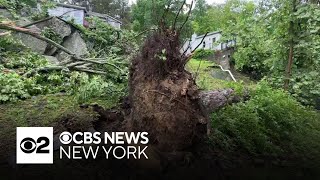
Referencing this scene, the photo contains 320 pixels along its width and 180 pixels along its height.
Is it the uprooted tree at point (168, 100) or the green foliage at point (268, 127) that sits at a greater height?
the uprooted tree at point (168, 100)

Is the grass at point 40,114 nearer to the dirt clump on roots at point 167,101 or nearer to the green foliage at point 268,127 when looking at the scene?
the dirt clump on roots at point 167,101

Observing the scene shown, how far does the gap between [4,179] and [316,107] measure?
16.4 feet

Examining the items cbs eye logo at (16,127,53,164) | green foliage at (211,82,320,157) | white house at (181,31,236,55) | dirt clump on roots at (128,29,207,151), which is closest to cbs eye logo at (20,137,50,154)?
cbs eye logo at (16,127,53,164)

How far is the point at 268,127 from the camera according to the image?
370cm

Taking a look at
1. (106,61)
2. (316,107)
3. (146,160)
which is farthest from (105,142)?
(316,107)

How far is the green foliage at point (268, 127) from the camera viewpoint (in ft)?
10.3

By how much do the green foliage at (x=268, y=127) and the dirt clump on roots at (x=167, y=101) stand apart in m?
0.66

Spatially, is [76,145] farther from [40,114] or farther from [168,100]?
[40,114]

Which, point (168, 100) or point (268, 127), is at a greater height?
point (168, 100)

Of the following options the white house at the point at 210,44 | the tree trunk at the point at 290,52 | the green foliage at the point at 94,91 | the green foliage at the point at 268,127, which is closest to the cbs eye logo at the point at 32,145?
the white house at the point at 210,44

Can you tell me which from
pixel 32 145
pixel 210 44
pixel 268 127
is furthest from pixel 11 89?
pixel 210 44

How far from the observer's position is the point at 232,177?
7.68 feet

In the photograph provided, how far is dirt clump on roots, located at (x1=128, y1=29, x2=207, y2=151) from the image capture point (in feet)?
7.94

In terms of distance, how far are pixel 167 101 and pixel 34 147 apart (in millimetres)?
955
